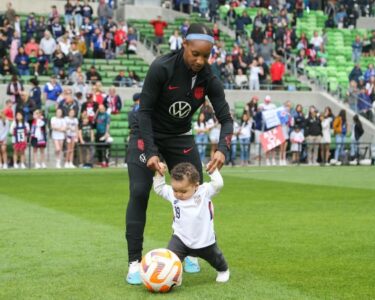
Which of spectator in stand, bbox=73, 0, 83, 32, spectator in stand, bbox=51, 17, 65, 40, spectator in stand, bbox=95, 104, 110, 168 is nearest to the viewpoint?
spectator in stand, bbox=95, 104, 110, 168

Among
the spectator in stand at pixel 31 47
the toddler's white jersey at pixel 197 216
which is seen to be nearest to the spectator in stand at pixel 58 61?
the spectator in stand at pixel 31 47

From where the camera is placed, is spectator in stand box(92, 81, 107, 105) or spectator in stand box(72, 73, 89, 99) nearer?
spectator in stand box(92, 81, 107, 105)

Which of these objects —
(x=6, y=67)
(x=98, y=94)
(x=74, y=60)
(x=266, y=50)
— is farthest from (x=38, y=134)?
(x=266, y=50)

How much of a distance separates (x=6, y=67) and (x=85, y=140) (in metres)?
4.99

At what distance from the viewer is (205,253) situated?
7.58 meters

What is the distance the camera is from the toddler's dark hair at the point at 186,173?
7.40m

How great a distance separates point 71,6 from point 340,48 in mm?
14053

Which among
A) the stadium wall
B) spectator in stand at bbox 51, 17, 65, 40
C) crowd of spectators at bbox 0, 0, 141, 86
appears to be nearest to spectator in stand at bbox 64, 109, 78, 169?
crowd of spectators at bbox 0, 0, 141, 86

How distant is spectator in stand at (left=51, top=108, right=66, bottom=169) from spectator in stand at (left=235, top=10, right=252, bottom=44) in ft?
49.1

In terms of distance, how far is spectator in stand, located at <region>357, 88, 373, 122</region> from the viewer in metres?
36.3

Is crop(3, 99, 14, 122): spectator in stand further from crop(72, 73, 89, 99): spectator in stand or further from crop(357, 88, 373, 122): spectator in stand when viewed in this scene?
crop(357, 88, 373, 122): spectator in stand

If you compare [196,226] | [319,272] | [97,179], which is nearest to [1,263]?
[196,226]

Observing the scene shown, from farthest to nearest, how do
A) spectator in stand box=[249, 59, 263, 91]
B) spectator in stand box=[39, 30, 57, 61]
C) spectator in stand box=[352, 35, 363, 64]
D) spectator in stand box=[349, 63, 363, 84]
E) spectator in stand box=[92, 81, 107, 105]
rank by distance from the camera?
spectator in stand box=[352, 35, 363, 64], spectator in stand box=[349, 63, 363, 84], spectator in stand box=[249, 59, 263, 91], spectator in stand box=[39, 30, 57, 61], spectator in stand box=[92, 81, 107, 105]

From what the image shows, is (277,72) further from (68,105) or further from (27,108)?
(27,108)
